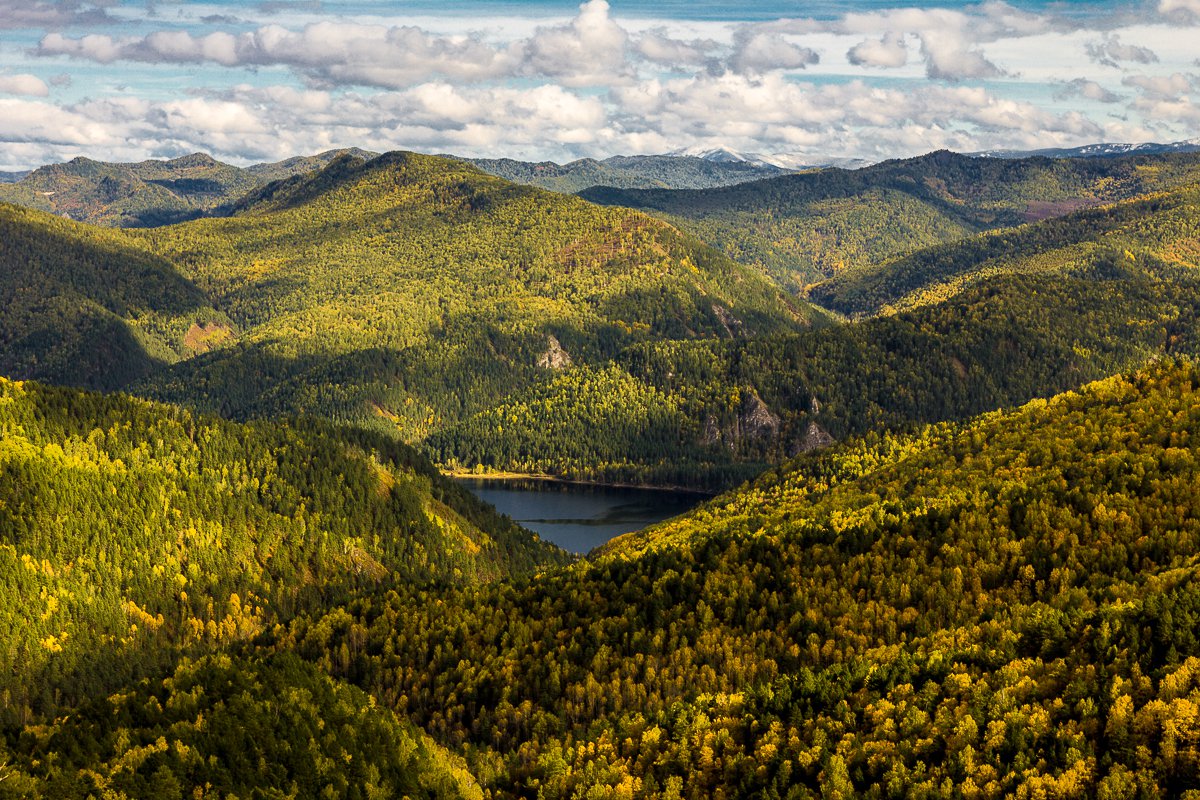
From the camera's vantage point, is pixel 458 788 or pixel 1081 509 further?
pixel 1081 509

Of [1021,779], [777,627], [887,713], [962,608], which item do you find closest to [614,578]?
[777,627]

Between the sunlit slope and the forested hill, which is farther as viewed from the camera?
the sunlit slope

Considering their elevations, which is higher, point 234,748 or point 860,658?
point 860,658

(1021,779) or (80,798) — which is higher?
(1021,779)

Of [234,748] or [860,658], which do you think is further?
[860,658]

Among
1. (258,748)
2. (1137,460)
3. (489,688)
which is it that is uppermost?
(1137,460)

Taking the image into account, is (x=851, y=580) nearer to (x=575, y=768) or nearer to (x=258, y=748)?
(x=575, y=768)

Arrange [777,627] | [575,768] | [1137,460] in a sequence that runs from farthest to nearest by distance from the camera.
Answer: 1. [1137,460]
2. [777,627]
3. [575,768]

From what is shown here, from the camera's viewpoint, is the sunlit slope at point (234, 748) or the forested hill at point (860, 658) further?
the sunlit slope at point (234, 748)
